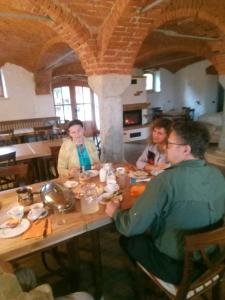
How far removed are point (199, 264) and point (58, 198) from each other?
98cm

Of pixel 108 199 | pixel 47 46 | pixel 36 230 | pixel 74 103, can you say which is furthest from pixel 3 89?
pixel 36 230

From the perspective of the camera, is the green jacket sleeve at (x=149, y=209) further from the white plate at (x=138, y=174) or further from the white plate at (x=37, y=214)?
the white plate at (x=138, y=174)

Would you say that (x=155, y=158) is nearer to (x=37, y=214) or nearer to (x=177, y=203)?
(x=177, y=203)

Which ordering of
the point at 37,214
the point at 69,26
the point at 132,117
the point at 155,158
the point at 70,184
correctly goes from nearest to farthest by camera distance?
the point at 37,214
the point at 70,184
the point at 155,158
the point at 69,26
the point at 132,117

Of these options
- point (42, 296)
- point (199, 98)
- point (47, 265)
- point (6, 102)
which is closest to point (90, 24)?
point (47, 265)

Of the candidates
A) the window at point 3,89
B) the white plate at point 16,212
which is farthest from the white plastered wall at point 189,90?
the white plate at point 16,212

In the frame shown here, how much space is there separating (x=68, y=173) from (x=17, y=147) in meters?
2.04

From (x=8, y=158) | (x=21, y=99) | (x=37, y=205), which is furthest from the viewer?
(x=21, y=99)

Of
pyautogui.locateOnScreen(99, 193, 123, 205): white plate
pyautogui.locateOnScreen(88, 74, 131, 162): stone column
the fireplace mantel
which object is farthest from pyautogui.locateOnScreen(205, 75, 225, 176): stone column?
pyautogui.locateOnScreen(99, 193, 123, 205): white plate

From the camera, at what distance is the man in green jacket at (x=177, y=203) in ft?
4.09

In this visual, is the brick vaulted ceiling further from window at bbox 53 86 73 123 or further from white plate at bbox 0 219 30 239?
window at bbox 53 86 73 123

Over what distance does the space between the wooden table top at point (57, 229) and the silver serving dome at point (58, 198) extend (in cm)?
5

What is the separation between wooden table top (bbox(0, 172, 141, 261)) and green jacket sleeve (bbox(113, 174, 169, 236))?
243 mm

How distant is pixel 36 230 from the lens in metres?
1.40
